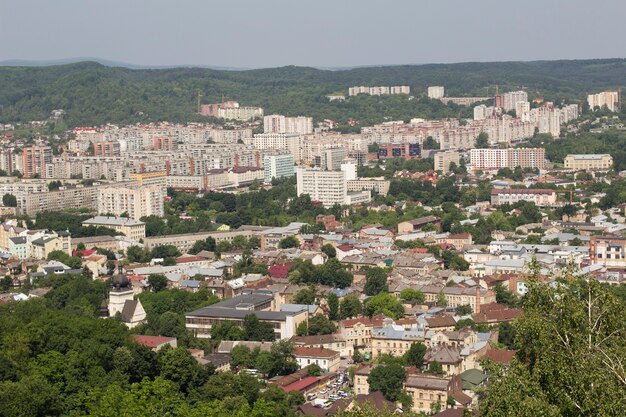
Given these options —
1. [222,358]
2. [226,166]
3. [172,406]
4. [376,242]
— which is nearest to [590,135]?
[226,166]

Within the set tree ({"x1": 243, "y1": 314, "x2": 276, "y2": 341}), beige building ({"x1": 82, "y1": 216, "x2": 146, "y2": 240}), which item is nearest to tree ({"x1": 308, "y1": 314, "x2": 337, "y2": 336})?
tree ({"x1": 243, "y1": 314, "x2": 276, "y2": 341})

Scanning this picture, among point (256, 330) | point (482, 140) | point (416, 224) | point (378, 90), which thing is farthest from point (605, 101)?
point (256, 330)

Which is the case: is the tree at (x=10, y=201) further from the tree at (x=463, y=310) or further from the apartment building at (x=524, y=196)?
the tree at (x=463, y=310)

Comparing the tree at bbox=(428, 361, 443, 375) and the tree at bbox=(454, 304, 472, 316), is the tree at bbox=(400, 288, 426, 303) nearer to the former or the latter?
the tree at bbox=(454, 304, 472, 316)

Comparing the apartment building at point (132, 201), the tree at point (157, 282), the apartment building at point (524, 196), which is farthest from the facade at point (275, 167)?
the tree at point (157, 282)

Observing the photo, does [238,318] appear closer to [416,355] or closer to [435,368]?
[416,355]
